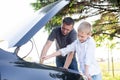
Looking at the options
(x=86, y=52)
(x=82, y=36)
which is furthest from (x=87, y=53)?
(x=82, y=36)

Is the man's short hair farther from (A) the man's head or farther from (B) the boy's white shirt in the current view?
(B) the boy's white shirt

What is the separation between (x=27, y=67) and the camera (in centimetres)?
290

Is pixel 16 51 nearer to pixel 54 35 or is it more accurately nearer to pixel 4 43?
pixel 4 43

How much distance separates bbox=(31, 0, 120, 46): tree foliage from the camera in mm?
11891

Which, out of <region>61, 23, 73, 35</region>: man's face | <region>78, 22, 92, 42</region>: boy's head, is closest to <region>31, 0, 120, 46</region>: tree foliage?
<region>61, 23, 73, 35</region>: man's face

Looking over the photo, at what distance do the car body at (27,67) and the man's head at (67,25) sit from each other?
1.33m

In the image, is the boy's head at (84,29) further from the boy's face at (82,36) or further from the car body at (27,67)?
the car body at (27,67)

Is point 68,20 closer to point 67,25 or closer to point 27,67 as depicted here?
point 67,25

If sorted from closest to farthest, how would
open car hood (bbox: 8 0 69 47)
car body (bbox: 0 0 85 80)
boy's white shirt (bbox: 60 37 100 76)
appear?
1. car body (bbox: 0 0 85 80)
2. open car hood (bbox: 8 0 69 47)
3. boy's white shirt (bbox: 60 37 100 76)

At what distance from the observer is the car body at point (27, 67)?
9.09 feet

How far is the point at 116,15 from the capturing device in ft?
40.3

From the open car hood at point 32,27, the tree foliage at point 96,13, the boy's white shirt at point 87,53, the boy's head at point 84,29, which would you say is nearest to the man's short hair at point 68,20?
the boy's white shirt at point 87,53

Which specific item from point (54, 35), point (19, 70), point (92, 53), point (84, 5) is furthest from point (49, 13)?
point (84, 5)

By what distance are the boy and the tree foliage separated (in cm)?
746
